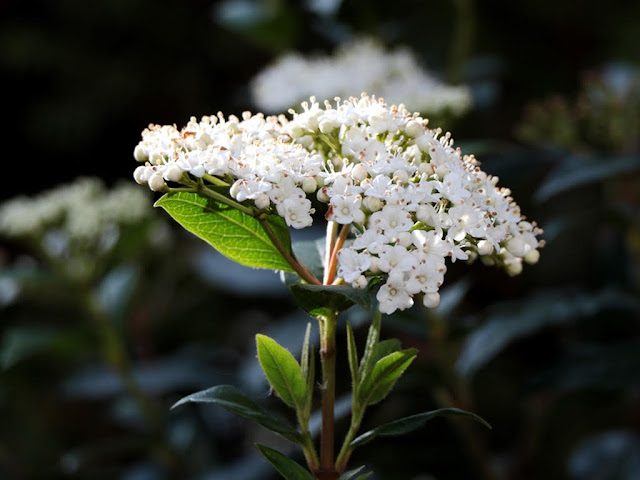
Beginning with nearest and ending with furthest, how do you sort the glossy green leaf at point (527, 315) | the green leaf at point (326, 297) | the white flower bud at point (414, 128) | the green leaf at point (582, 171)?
the green leaf at point (326, 297), the white flower bud at point (414, 128), the green leaf at point (582, 171), the glossy green leaf at point (527, 315)

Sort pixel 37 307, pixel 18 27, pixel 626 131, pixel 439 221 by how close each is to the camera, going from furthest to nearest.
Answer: pixel 18 27, pixel 37 307, pixel 626 131, pixel 439 221

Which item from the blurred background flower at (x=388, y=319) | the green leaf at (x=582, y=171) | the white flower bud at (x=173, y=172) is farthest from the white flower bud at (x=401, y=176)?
the green leaf at (x=582, y=171)

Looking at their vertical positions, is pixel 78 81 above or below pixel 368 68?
above

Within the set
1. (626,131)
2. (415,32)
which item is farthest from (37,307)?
(626,131)

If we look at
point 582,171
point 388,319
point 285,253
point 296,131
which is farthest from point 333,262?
point 582,171

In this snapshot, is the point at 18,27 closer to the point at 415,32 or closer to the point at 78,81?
the point at 78,81

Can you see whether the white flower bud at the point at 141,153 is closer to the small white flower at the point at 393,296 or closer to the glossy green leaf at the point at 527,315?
the small white flower at the point at 393,296

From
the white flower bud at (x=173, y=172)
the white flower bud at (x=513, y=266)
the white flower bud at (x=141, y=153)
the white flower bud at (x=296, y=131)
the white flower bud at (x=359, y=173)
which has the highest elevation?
the white flower bud at (x=296, y=131)

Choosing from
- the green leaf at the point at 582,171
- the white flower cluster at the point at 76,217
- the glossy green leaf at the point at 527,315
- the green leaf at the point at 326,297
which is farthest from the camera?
the white flower cluster at the point at 76,217
